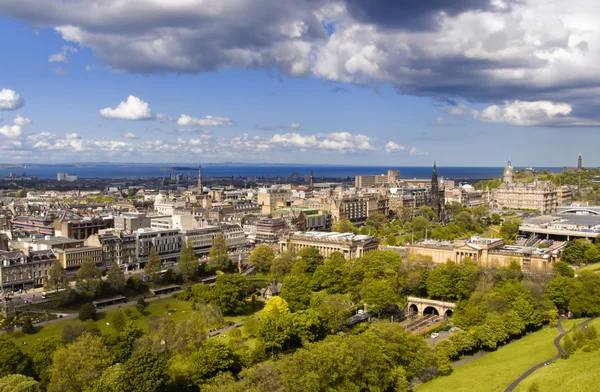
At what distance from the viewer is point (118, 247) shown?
324 ft

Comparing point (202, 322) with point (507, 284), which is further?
point (507, 284)

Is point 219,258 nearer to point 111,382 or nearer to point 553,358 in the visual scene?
point 111,382

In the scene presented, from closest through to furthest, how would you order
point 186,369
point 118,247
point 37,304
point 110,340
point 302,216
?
point 186,369
point 110,340
point 37,304
point 118,247
point 302,216

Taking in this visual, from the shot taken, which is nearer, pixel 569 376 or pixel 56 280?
pixel 569 376

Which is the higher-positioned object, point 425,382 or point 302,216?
point 302,216

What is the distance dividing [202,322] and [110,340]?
11.5 metres

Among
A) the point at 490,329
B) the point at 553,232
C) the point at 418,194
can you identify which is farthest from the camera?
the point at 418,194

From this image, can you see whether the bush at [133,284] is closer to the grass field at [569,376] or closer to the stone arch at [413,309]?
the stone arch at [413,309]

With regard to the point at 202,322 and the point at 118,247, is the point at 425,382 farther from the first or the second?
the point at 118,247

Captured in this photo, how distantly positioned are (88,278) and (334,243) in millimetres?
46927

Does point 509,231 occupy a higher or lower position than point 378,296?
higher

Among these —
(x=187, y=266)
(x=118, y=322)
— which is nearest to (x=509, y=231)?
(x=187, y=266)

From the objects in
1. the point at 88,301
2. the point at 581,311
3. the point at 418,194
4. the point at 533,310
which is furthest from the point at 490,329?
the point at 418,194

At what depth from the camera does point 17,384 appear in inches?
1665
